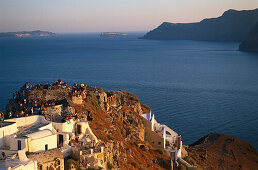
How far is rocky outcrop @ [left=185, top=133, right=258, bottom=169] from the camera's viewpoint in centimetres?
3238

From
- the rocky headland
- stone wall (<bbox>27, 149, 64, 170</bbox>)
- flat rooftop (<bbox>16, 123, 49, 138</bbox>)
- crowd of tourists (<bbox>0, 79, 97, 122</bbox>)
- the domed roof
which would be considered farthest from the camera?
the rocky headland

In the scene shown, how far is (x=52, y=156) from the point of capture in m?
14.4

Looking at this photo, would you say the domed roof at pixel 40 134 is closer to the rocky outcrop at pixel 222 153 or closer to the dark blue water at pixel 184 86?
the rocky outcrop at pixel 222 153

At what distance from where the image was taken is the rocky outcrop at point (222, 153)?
32.4 m

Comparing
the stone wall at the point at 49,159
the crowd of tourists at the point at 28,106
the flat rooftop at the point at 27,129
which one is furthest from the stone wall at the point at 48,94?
the stone wall at the point at 49,159

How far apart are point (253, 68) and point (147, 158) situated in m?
76.0

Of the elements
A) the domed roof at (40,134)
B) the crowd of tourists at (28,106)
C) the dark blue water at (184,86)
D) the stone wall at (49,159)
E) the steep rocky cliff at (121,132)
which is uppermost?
the crowd of tourists at (28,106)

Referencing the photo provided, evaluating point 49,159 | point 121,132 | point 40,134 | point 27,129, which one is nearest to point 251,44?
point 121,132

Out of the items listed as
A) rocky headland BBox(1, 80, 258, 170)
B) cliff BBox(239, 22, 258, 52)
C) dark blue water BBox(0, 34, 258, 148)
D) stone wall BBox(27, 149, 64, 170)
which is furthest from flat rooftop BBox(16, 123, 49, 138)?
cliff BBox(239, 22, 258, 52)

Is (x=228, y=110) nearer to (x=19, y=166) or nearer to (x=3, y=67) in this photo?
(x=19, y=166)

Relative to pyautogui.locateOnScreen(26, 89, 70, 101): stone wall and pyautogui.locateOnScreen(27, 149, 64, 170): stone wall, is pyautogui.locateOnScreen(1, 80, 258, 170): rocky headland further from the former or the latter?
pyautogui.locateOnScreen(27, 149, 64, 170): stone wall

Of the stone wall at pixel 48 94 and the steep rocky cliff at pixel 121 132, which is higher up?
the stone wall at pixel 48 94

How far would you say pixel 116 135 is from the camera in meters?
23.0

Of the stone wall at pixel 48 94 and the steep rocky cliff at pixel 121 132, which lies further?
the stone wall at pixel 48 94
